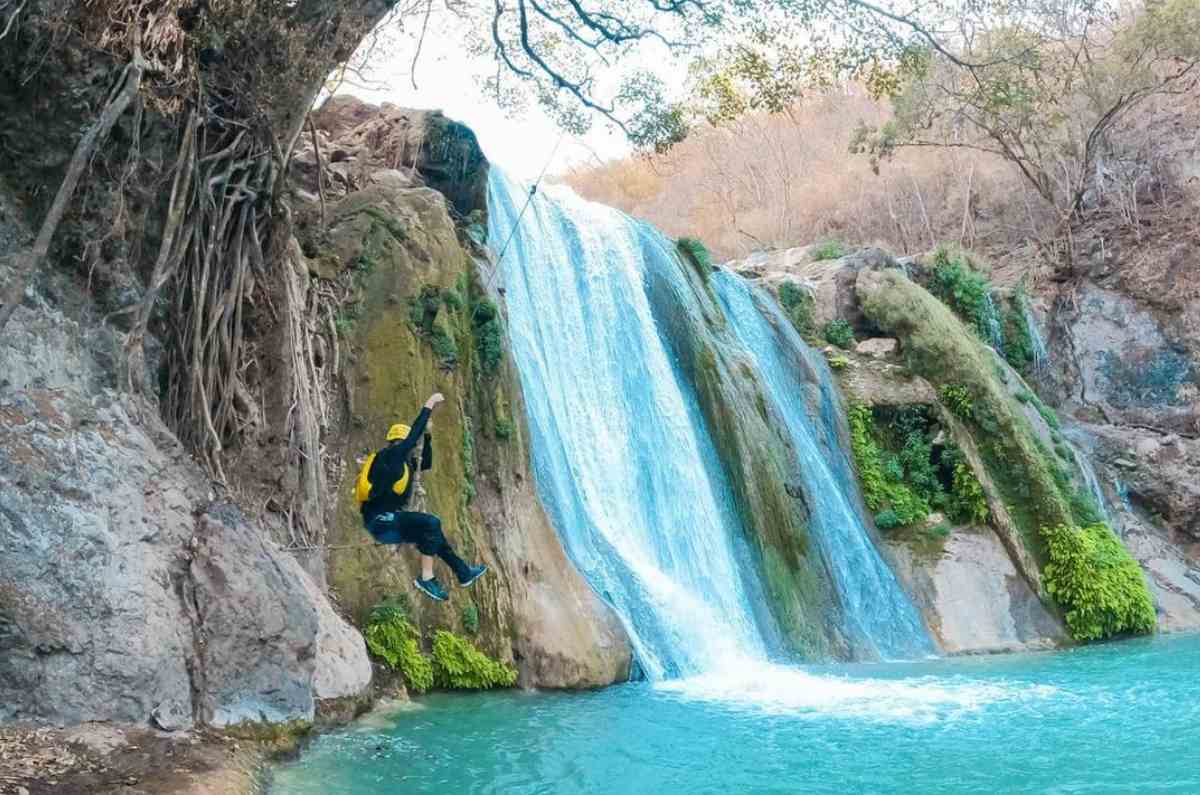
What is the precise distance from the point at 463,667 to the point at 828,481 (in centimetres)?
720

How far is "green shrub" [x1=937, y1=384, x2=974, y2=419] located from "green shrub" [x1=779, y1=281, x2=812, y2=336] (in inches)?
104

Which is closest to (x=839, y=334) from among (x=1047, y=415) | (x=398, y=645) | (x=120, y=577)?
(x=1047, y=415)

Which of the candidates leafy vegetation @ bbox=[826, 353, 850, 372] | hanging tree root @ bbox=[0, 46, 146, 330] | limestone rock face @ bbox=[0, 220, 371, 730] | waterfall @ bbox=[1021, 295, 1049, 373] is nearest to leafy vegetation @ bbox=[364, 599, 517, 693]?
limestone rock face @ bbox=[0, 220, 371, 730]

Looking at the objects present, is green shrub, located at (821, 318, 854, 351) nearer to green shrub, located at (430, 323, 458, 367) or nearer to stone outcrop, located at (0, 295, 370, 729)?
green shrub, located at (430, 323, 458, 367)

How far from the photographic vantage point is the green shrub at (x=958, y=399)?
54.0 feet

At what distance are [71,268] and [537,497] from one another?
207 inches

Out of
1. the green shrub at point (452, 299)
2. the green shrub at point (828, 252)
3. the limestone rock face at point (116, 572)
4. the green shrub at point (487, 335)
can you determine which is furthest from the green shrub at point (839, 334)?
the limestone rock face at point (116, 572)

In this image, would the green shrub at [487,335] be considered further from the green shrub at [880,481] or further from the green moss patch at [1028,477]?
the green moss patch at [1028,477]

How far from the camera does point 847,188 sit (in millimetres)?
33906

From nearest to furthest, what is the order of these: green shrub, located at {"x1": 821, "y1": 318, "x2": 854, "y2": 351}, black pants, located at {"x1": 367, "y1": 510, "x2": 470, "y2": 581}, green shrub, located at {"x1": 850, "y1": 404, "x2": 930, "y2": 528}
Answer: black pants, located at {"x1": 367, "y1": 510, "x2": 470, "y2": 581} < green shrub, located at {"x1": 850, "y1": 404, "x2": 930, "y2": 528} < green shrub, located at {"x1": 821, "y1": 318, "x2": 854, "y2": 351}

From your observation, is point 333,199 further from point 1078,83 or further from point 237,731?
point 1078,83

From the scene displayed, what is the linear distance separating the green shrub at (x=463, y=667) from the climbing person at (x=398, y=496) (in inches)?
76.5

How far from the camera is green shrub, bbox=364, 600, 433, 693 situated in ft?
29.9

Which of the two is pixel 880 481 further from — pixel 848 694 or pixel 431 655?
pixel 431 655
